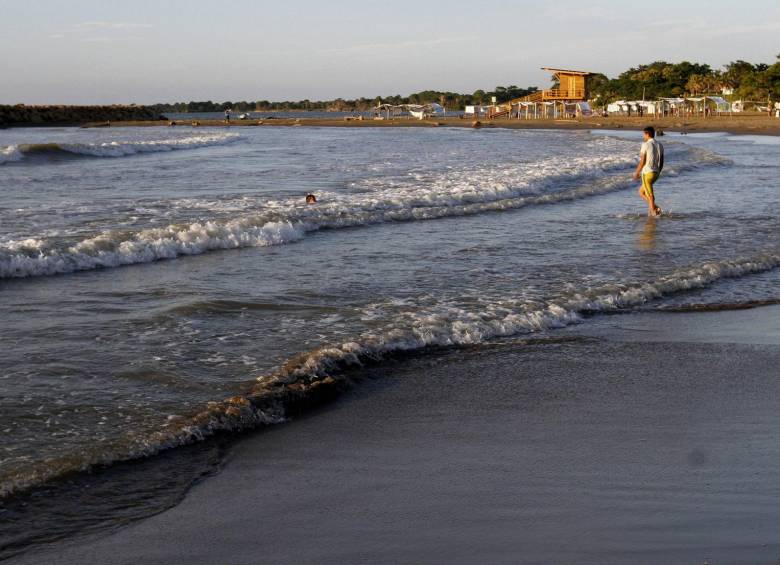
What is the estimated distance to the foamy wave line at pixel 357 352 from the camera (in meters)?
5.25

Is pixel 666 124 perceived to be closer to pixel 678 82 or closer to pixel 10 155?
pixel 678 82

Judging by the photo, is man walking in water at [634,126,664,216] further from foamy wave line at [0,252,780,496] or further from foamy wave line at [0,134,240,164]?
foamy wave line at [0,134,240,164]

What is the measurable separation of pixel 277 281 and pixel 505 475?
5833mm

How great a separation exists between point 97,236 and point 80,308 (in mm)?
3819

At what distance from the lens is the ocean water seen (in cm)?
605

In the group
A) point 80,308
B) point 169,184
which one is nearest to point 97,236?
point 80,308

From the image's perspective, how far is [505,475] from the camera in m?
5.00

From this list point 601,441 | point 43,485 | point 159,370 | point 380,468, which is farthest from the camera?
point 159,370

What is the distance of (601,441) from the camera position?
5543 millimetres

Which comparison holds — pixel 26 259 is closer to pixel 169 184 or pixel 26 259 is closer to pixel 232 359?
pixel 232 359

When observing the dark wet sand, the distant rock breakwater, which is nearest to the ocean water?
the dark wet sand

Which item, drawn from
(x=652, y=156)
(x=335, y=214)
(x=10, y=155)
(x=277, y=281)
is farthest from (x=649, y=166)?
(x=10, y=155)

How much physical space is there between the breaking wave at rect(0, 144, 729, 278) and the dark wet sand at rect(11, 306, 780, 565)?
5712mm

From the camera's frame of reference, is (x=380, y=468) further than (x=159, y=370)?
No
